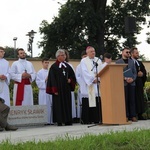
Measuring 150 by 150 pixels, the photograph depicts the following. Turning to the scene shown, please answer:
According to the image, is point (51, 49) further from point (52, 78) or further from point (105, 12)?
point (52, 78)

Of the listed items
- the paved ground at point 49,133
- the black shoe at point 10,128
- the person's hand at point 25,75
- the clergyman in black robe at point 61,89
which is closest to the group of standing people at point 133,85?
the clergyman in black robe at point 61,89

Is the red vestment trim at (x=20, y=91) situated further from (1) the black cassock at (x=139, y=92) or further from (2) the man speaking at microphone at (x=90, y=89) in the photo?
(1) the black cassock at (x=139, y=92)

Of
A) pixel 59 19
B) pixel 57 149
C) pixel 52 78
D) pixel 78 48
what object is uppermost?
pixel 59 19

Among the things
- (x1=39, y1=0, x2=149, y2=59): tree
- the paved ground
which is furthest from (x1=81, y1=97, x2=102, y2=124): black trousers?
(x1=39, y1=0, x2=149, y2=59): tree

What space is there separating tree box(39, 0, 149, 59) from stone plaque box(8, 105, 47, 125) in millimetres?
21341

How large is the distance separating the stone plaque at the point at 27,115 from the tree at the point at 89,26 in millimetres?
21341

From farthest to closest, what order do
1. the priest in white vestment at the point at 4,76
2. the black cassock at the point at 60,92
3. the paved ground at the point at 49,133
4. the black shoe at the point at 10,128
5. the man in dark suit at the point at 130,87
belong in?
the man in dark suit at the point at 130,87 < the black cassock at the point at 60,92 < the priest in white vestment at the point at 4,76 < the black shoe at the point at 10,128 < the paved ground at the point at 49,133

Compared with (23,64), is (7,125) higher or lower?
lower

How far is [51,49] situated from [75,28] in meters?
2.64

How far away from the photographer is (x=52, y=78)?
36.2 feet

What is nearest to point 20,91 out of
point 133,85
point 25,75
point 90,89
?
point 25,75

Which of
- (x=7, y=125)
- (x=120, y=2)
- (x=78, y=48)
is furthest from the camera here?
(x=120, y=2)

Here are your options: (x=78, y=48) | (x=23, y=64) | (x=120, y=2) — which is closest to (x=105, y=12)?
(x=120, y=2)

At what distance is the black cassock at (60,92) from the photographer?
36.0 ft
